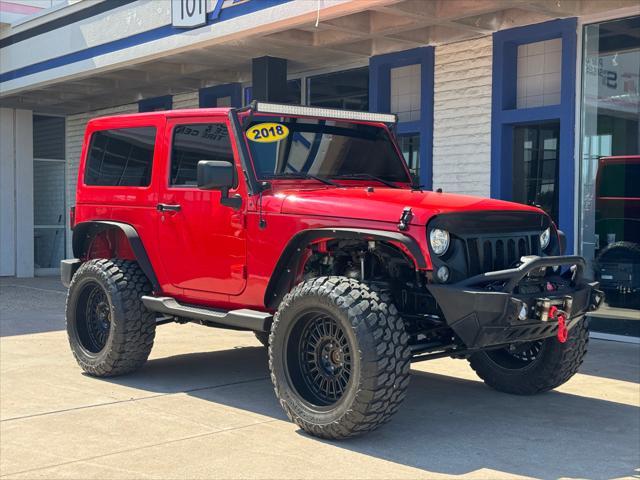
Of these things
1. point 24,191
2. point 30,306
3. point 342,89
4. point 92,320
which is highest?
point 342,89

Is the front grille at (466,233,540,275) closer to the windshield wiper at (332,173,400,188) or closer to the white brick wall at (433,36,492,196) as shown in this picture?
the windshield wiper at (332,173,400,188)

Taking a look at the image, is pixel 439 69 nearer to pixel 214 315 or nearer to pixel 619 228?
pixel 619 228

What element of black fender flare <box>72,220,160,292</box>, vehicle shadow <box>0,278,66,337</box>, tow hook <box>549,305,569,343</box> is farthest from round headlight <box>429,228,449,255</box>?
vehicle shadow <box>0,278,66,337</box>

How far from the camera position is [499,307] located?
15.8 ft

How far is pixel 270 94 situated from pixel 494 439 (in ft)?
25.8

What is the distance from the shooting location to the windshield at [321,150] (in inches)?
244

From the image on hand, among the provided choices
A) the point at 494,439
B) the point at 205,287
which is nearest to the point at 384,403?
the point at 494,439

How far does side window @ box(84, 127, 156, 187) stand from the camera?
6.98 meters

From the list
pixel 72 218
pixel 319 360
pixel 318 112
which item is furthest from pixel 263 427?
pixel 72 218

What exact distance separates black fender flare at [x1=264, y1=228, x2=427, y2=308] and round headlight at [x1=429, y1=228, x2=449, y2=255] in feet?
0.39

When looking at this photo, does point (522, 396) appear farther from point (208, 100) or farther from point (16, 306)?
point (208, 100)

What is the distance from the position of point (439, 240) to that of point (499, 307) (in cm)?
55

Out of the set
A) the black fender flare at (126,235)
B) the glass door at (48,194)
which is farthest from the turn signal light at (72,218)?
the glass door at (48,194)

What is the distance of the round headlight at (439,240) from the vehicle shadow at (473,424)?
1.19 m
